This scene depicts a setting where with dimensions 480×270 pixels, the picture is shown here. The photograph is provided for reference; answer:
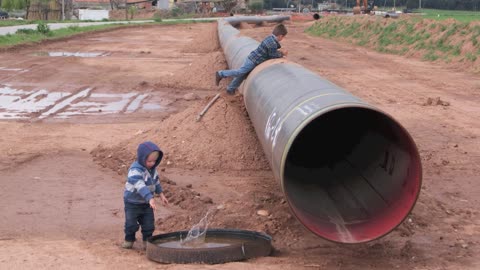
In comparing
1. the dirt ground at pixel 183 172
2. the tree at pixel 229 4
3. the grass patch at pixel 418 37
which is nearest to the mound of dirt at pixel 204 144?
the dirt ground at pixel 183 172

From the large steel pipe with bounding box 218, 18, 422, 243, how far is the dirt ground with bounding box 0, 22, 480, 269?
1.15 feet

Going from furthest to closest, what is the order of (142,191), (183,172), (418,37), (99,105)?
(418,37) < (99,105) < (183,172) < (142,191)

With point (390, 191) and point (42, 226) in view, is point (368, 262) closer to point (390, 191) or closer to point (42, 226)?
point (390, 191)

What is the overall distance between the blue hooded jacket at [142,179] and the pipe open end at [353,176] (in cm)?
133

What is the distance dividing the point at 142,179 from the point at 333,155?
3.08m

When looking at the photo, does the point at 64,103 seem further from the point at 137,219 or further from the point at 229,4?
the point at 229,4

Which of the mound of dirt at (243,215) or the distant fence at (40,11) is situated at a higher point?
the mound of dirt at (243,215)

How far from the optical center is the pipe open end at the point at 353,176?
7.25m

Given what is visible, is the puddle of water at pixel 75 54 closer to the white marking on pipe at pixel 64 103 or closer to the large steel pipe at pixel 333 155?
the white marking on pipe at pixel 64 103

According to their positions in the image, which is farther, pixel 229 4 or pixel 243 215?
pixel 229 4

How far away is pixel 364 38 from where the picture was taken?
145ft

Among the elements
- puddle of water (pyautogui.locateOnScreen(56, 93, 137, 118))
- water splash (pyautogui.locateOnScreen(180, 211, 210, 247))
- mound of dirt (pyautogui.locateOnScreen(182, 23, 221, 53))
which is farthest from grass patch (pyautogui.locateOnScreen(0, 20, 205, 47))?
water splash (pyautogui.locateOnScreen(180, 211, 210, 247))

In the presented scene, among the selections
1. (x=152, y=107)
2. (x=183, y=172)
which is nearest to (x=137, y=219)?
(x=183, y=172)

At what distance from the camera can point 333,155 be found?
32.7 feet
